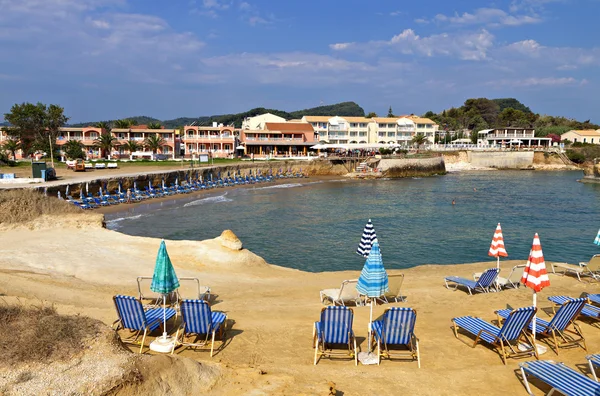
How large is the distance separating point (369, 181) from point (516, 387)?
171ft

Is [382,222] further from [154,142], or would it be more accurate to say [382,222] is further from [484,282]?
→ [154,142]

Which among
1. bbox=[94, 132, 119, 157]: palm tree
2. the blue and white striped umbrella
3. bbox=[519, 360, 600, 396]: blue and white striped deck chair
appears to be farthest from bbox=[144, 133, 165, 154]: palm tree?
A: bbox=[519, 360, 600, 396]: blue and white striped deck chair

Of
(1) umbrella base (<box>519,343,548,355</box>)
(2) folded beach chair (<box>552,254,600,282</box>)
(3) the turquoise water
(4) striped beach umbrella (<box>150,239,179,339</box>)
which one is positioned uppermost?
(4) striped beach umbrella (<box>150,239,179,339</box>)

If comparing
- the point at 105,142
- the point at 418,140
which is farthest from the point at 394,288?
the point at 418,140

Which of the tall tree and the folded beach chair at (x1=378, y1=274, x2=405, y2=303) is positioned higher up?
the tall tree

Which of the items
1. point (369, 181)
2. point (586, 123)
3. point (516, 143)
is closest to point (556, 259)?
point (369, 181)

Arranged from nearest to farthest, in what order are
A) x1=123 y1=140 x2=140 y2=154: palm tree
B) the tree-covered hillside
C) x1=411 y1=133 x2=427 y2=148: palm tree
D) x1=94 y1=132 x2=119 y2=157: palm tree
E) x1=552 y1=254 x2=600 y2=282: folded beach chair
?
x1=552 y1=254 x2=600 y2=282: folded beach chair, x1=94 y1=132 x2=119 y2=157: palm tree, x1=123 y1=140 x2=140 y2=154: palm tree, x1=411 y1=133 x2=427 y2=148: palm tree, the tree-covered hillside

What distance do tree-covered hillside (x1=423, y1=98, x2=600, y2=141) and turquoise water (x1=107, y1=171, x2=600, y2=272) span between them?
69.9 m

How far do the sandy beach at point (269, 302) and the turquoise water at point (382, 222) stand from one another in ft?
8.80

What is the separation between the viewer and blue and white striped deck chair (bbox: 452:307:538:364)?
23.5ft

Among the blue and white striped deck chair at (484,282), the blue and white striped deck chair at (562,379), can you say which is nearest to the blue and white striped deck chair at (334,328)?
the blue and white striped deck chair at (562,379)

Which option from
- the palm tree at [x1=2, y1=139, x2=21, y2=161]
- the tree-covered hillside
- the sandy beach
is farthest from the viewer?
the tree-covered hillside

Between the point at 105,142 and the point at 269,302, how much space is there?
2331 inches

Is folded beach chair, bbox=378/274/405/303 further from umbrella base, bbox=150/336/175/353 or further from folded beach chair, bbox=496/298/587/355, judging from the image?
umbrella base, bbox=150/336/175/353
